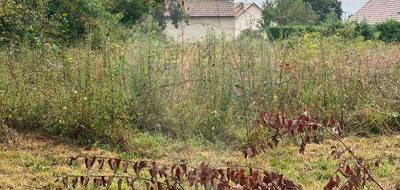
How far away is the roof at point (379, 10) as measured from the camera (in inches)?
1396

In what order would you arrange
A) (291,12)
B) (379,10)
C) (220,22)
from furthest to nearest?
(291,12) < (379,10) < (220,22)

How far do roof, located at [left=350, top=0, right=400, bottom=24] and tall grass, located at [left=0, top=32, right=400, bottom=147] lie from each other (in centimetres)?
2901

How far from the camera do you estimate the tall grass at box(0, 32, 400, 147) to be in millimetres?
6148

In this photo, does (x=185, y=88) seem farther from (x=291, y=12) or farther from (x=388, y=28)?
(x=291, y=12)

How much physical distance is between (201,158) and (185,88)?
1459 mm

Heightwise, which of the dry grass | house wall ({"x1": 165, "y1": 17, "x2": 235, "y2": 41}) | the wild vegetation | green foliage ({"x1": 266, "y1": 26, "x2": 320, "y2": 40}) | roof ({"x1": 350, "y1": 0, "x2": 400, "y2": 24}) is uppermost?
roof ({"x1": 350, "y1": 0, "x2": 400, "y2": 24})

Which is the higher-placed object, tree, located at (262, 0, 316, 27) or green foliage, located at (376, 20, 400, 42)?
tree, located at (262, 0, 316, 27)

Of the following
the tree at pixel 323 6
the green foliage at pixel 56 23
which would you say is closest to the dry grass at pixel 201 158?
the green foliage at pixel 56 23

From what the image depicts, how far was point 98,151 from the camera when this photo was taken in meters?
5.80

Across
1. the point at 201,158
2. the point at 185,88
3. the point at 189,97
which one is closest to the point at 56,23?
the point at 185,88

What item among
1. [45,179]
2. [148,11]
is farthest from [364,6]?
[45,179]

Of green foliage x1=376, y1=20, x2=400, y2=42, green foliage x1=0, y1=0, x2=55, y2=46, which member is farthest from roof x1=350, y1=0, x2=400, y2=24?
green foliage x1=0, y1=0, x2=55, y2=46

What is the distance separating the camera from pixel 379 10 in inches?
1478

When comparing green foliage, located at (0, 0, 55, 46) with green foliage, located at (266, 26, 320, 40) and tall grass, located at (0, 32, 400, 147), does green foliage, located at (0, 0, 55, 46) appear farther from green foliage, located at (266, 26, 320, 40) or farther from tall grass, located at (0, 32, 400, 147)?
green foliage, located at (266, 26, 320, 40)
